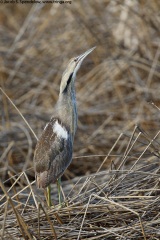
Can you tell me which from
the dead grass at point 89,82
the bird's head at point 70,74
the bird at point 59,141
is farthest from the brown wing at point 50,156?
the dead grass at point 89,82

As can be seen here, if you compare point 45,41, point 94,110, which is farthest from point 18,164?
point 45,41

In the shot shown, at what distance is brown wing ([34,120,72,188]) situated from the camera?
3.10m

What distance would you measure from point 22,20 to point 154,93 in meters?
2.88

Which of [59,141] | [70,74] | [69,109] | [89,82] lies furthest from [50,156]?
[89,82]

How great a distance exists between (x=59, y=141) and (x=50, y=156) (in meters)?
0.09

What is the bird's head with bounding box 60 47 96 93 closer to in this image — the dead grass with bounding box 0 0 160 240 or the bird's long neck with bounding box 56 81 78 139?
the bird's long neck with bounding box 56 81 78 139

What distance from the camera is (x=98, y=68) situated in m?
5.65

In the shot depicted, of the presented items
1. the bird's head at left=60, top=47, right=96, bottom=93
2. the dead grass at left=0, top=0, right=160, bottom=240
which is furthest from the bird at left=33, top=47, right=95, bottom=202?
the dead grass at left=0, top=0, right=160, bottom=240

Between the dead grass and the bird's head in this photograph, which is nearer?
the bird's head

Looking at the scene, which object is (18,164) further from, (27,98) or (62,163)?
(62,163)

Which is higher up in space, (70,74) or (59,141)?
(70,74)

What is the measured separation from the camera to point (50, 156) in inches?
124

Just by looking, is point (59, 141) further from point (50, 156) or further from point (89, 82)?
point (89, 82)

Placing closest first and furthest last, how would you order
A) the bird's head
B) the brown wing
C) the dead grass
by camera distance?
the brown wing < the bird's head < the dead grass
